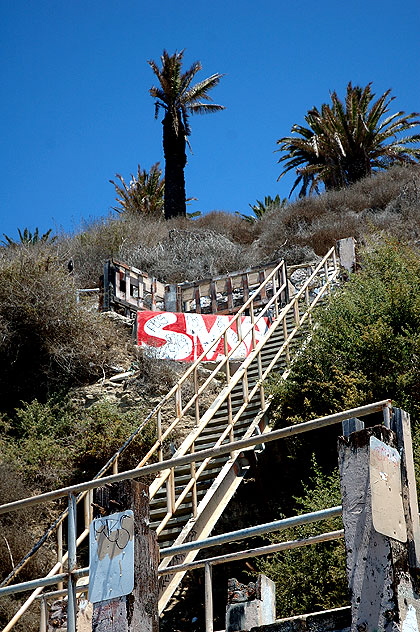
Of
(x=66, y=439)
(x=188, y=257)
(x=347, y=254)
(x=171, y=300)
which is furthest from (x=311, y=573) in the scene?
(x=188, y=257)

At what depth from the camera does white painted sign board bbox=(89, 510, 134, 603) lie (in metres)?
5.94

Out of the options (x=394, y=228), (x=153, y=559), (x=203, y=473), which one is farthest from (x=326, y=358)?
(x=394, y=228)

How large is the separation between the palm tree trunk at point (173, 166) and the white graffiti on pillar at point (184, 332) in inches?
605

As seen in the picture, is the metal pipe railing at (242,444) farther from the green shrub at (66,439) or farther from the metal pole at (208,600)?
the green shrub at (66,439)

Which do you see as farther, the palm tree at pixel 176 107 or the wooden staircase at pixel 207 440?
the palm tree at pixel 176 107

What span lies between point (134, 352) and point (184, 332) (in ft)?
3.52

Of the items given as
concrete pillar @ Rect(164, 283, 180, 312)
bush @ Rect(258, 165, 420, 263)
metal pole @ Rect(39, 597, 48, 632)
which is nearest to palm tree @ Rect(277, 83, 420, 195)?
bush @ Rect(258, 165, 420, 263)

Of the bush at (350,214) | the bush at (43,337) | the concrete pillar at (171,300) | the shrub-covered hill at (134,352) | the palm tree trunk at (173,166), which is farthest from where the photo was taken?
the palm tree trunk at (173,166)

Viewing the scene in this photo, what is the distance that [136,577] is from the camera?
5.96 metres

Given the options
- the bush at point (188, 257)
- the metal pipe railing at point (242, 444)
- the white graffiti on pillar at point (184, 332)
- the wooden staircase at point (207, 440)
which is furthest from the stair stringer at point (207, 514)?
the bush at point (188, 257)

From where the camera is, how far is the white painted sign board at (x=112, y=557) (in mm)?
5938

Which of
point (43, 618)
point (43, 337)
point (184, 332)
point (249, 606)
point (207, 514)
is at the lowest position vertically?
point (249, 606)

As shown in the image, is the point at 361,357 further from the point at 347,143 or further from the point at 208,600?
the point at 347,143

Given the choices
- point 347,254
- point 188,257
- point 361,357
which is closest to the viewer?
point 361,357
